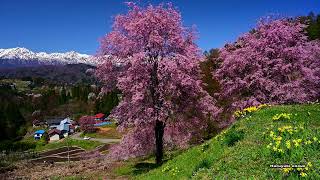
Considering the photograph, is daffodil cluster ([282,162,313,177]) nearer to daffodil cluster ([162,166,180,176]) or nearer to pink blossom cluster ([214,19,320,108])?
daffodil cluster ([162,166,180,176])

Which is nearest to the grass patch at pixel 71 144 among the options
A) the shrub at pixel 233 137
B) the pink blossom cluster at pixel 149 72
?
the pink blossom cluster at pixel 149 72

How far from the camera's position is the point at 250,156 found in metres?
13.8

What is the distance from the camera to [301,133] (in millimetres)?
14383

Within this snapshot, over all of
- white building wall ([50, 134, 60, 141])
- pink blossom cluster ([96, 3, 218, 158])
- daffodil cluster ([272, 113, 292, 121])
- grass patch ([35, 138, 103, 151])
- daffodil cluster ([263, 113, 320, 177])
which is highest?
pink blossom cluster ([96, 3, 218, 158])

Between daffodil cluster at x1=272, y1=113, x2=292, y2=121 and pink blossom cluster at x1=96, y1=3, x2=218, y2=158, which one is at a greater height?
pink blossom cluster at x1=96, y1=3, x2=218, y2=158

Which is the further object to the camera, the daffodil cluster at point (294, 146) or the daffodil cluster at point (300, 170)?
the daffodil cluster at point (294, 146)

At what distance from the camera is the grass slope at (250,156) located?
1217 centimetres

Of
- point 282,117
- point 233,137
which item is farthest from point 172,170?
point 282,117

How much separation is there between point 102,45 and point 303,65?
18623 mm

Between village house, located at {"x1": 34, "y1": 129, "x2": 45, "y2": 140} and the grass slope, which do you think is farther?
village house, located at {"x1": 34, "y1": 129, "x2": 45, "y2": 140}

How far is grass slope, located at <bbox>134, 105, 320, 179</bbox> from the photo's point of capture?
1217 centimetres

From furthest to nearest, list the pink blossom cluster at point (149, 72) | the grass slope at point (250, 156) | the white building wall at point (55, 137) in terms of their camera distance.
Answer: the white building wall at point (55, 137)
the pink blossom cluster at point (149, 72)
the grass slope at point (250, 156)

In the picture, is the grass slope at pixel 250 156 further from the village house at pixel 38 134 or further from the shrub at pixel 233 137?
the village house at pixel 38 134

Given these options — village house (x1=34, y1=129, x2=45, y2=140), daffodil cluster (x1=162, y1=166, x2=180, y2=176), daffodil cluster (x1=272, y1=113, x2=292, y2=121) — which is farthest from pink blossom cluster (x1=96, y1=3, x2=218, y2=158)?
village house (x1=34, y1=129, x2=45, y2=140)
